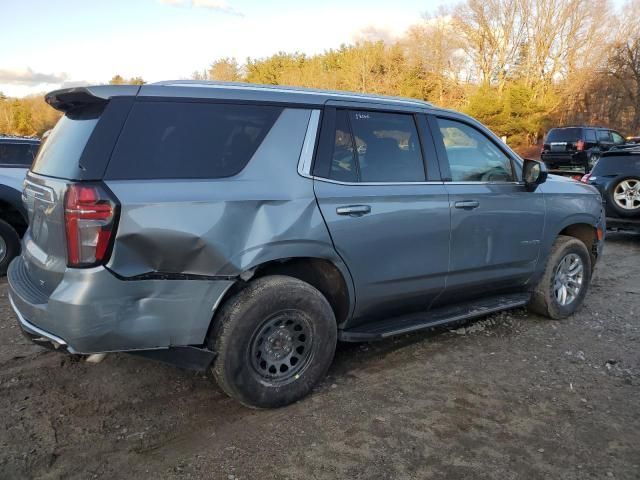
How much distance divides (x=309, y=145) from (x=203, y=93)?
2.33ft

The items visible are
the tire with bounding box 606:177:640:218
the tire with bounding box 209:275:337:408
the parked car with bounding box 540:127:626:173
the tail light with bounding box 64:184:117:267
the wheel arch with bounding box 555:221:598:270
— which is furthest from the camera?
the parked car with bounding box 540:127:626:173

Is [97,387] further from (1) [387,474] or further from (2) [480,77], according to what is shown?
(2) [480,77]

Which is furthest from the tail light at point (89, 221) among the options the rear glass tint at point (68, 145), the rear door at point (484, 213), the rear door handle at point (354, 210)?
the rear door at point (484, 213)

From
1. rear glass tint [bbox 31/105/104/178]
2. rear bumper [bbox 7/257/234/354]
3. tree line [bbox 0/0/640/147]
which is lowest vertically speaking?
rear bumper [bbox 7/257/234/354]

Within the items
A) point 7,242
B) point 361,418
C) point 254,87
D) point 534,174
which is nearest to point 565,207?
point 534,174

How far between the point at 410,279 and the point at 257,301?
1.26 meters

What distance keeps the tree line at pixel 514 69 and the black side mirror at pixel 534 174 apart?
91.1ft

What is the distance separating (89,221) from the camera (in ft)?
8.66

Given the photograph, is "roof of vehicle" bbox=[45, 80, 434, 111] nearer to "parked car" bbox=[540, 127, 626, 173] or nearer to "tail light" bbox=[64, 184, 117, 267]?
"tail light" bbox=[64, 184, 117, 267]

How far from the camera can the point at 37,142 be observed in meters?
7.20

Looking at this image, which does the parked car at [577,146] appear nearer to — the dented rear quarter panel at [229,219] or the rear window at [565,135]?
the rear window at [565,135]

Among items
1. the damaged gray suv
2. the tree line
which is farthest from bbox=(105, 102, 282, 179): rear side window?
the tree line

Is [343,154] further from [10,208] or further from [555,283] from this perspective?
[10,208]

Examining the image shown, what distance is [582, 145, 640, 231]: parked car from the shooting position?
26.9 ft
